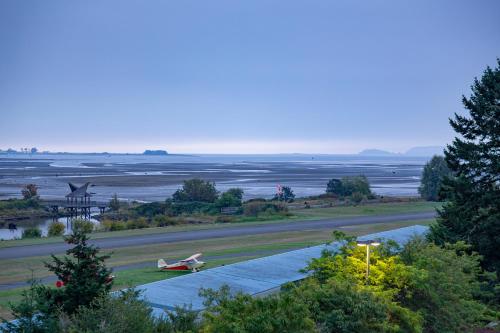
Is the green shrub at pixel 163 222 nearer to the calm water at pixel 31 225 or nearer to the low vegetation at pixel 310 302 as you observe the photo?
the calm water at pixel 31 225

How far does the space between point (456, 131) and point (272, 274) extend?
13.0 metres

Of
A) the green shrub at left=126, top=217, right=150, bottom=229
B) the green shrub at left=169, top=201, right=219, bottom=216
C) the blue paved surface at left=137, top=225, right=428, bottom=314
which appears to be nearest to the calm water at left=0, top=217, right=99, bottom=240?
the green shrub at left=126, top=217, right=150, bottom=229

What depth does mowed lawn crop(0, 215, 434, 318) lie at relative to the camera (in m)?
22.2

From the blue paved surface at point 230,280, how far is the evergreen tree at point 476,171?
7.33 metres

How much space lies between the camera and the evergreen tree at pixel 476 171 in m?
24.3

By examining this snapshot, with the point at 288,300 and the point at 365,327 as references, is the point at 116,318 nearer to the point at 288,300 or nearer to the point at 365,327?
the point at 288,300

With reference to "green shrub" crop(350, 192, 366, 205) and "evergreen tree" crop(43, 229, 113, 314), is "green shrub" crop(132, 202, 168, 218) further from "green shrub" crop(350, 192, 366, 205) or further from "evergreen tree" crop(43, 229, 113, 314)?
"evergreen tree" crop(43, 229, 113, 314)

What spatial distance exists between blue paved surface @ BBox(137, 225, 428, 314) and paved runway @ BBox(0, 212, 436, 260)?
13447 millimetres

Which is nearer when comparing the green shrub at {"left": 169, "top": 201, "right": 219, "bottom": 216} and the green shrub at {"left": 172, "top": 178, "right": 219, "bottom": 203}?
the green shrub at {"left": 169, "top": 201, "right": 219, "bottom": 216}

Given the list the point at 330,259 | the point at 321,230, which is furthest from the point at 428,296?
the point at 321,230

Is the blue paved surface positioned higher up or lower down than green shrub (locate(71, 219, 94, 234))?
lower down

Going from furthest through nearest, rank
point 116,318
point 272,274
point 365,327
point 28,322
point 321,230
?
point 321,230
point 272,274
point 365,327
point 28,322
point 116,318

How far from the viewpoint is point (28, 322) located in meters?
10.8

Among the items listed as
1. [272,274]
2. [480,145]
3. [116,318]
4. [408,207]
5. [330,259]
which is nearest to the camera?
[116,318]
